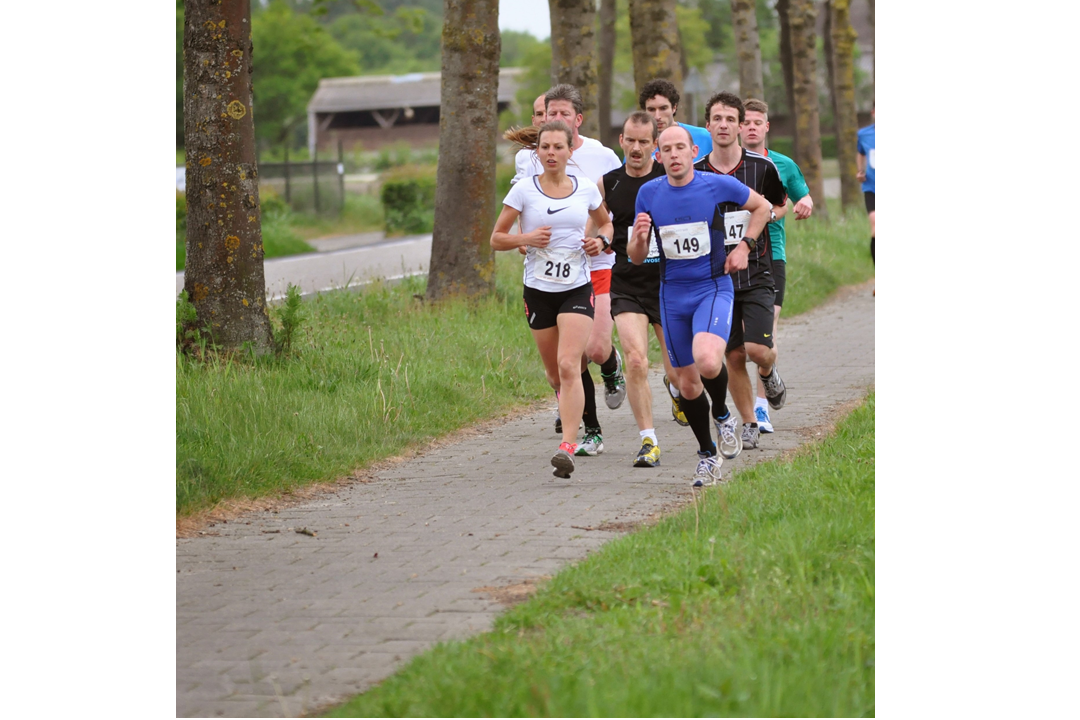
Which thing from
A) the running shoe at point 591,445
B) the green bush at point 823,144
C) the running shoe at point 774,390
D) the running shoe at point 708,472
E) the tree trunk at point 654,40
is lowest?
the running shoe at point 591,445

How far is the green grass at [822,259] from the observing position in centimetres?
1930

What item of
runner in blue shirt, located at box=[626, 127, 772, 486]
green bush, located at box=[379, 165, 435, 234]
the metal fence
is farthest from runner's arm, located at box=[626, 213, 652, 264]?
the metal fence

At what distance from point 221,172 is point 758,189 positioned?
390 cm

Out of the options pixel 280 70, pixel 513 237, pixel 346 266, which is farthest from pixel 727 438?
pixel 280 70

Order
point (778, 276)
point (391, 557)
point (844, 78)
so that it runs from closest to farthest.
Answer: point (391, 557) → point (778, 276) → point (844, 78)

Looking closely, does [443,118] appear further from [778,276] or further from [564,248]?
[564,248]

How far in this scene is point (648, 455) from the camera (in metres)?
8.73

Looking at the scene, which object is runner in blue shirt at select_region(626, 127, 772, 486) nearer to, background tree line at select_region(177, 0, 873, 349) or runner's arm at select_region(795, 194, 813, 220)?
runner's arm at select_region(795, 194, 813, 220)

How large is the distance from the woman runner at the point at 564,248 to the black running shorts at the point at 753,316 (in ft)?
4.11

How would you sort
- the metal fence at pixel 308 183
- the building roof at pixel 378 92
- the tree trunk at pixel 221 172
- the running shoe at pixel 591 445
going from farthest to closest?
1. the building roof at pixel 378 92
2. the metal fence at pixel 308 183
3. the tree trunk at pixel 221 172
4. the running shoe at pixel 591 445

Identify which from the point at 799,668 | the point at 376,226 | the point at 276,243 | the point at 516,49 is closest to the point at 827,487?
the point at 799,668

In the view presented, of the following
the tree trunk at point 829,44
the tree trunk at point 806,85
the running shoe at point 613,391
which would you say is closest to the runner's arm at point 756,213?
the running shoe at point 613,391

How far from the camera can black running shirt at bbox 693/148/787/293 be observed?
29.5ft

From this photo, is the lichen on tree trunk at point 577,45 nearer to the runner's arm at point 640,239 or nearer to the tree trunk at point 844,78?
the runner's arm at point 640,239
